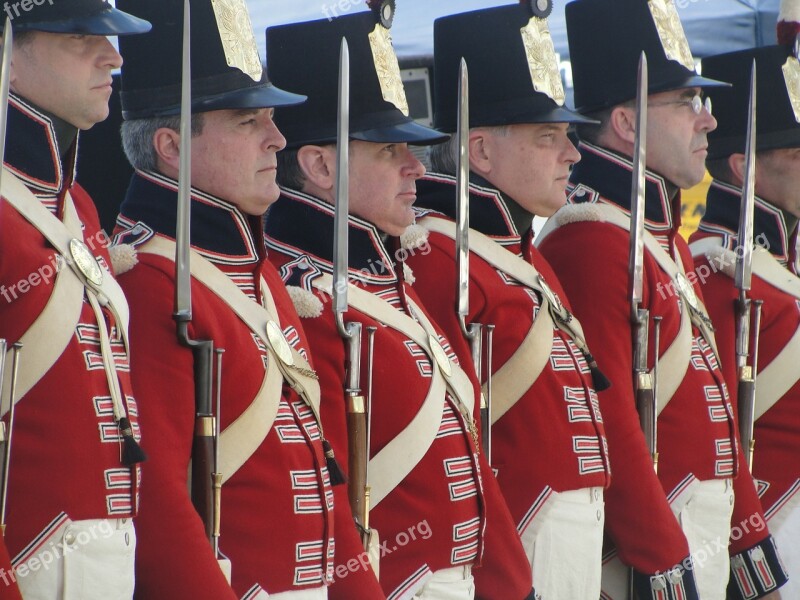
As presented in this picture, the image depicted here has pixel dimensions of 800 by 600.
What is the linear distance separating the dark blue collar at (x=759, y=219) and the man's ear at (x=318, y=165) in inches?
77.6

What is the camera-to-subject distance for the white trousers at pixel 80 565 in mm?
2809

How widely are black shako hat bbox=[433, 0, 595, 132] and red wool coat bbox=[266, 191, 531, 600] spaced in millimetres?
826

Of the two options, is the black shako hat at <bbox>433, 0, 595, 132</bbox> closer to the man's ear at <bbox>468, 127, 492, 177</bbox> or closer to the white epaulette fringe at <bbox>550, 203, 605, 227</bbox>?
the man's ear at <bbox>468, 127, 492, 177</bbox>

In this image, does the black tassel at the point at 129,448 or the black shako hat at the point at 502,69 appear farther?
the black shako hat at the point at 502,69

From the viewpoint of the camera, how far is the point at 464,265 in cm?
407

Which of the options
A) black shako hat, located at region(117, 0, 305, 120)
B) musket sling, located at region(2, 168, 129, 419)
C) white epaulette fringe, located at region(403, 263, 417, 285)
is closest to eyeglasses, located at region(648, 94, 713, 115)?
white epaulette fringe, located at region(403, 263, 417, 285)

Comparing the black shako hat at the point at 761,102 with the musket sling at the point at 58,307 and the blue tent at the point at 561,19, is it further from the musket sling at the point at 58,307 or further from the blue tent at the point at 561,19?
the musket sling at the point at 58,307

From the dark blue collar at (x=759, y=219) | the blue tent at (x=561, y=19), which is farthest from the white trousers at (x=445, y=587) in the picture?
the blue tent at (x=561, y=19)

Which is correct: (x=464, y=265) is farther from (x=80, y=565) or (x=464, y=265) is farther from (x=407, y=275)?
(x=80, y=565)

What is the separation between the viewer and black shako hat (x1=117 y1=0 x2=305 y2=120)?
351 cm

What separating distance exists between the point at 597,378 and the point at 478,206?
2.02 ft

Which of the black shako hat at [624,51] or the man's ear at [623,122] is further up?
the black shako hat at [624,51]

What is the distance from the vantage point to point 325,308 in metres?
3.75

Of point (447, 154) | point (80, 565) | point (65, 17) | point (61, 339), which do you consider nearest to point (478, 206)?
point (447, 154)
